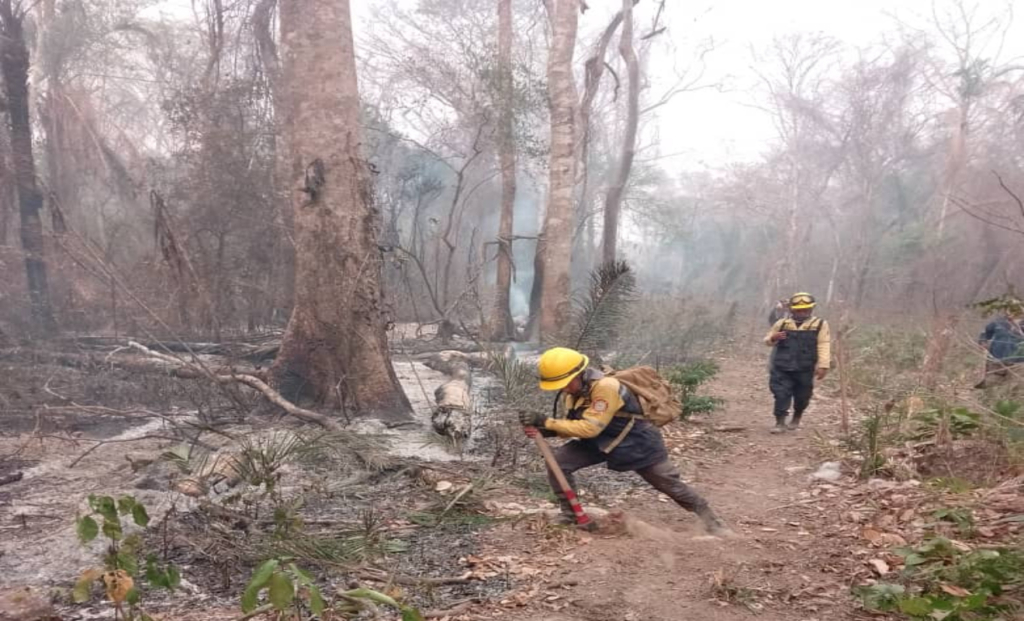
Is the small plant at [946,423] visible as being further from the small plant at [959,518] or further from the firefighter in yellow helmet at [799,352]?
the small plant at [959,518]

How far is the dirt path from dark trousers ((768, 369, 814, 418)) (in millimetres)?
992

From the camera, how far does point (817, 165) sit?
1209 inches

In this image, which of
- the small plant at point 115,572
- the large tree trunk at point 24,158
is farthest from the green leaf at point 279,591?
the large tree trunk at point 24,158

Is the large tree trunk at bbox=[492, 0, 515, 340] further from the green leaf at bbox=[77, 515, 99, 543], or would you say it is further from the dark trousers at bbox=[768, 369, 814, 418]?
the green leaf at bbox=[77, 515, 99, 543]

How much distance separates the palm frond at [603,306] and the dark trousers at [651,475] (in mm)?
2745

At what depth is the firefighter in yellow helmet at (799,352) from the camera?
21.9ft

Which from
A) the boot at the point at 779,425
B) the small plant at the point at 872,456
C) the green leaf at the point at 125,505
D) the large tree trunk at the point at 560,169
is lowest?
the boot at the point at 779,425

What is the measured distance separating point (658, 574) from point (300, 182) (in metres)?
5.12

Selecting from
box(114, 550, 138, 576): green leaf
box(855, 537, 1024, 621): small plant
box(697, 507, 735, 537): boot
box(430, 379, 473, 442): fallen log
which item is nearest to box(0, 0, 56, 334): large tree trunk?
box(430, 379, 473, 442): fallen log

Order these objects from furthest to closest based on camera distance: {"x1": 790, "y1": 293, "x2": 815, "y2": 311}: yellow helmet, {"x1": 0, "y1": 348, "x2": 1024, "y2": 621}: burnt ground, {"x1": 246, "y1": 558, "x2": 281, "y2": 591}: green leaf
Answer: {"x1": 790, "y1": 293, "x2": 815, "y2": 311}: yellow helmet, {"x1": 0, "y1": 348, "x2": 1024, "y2": 621}: burnt ground, {"x1": 246, "y1": 558, "x2": 281, "y2": 591}: green leaf

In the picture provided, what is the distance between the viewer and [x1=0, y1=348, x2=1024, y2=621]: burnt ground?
11.1 feet

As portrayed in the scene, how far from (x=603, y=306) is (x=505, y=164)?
9183 mm

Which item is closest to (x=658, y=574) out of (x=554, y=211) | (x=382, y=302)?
(x=382, y=302)

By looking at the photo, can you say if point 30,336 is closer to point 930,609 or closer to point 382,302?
point 382,302
